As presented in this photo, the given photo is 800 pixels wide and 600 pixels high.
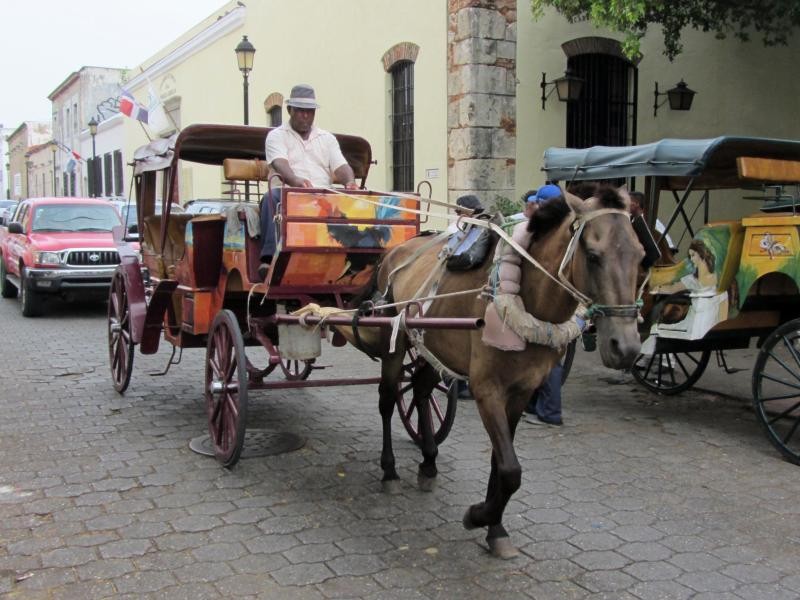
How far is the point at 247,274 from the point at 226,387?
30.8 inches

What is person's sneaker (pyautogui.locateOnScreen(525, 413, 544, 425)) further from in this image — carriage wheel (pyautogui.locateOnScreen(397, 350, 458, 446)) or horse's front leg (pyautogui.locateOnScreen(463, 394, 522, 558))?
horse's front leg (pyautogui.locateOnScreen(463, 394, 522, 558))

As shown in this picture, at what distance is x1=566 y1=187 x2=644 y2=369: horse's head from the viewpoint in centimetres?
339

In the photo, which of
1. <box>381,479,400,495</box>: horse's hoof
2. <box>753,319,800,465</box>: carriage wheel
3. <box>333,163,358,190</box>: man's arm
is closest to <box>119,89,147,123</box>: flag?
<box>333,163,358,190</box>: man's arm

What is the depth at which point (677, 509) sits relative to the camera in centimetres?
484

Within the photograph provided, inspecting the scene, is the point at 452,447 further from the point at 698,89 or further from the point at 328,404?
the point at 698,89

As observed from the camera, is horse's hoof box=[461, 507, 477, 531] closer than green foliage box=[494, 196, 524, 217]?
Yes

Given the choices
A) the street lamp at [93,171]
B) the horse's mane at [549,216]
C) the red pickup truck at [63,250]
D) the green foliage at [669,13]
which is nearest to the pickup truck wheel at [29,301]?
the red pickup truck at [63,250]

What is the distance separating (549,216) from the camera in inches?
149

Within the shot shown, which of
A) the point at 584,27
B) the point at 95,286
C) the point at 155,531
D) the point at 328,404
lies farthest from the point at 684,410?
the point at 95,286

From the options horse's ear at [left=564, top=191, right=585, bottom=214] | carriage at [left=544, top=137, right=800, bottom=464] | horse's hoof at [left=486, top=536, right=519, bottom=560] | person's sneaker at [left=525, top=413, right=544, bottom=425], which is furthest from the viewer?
person's sneaker at [left=525, top=413, right=544, bottom=425]

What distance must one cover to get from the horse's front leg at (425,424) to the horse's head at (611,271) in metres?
1.96

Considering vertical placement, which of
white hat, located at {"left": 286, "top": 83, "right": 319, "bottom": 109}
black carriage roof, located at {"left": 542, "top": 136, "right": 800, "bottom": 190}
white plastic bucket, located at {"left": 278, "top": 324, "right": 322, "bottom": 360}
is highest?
white hat, located at {"left": 286, "top": 83, "right": 319, "bottom": 109}

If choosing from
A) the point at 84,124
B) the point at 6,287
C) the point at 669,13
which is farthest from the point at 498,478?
the point at 84,124

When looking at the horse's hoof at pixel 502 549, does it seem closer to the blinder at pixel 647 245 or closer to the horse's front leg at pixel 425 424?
the horse's front leg at pixel 425 424
